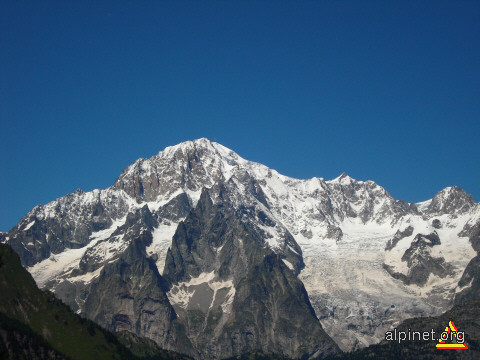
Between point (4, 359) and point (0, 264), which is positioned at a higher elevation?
point (0, 264)

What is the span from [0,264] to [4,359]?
15440mm

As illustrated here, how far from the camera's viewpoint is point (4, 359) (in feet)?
414

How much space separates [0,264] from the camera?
13288 cm
